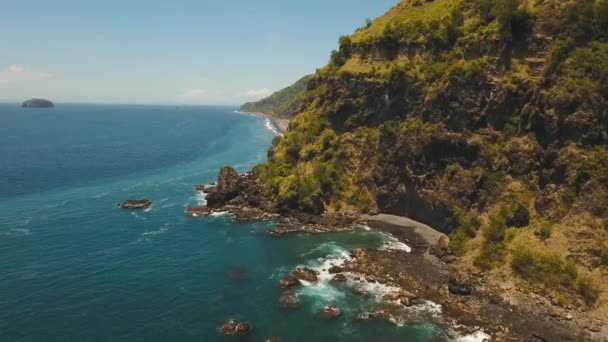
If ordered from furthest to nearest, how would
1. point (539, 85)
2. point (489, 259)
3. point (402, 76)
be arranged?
point (402, 76), point (539, 85), point (489, 259)

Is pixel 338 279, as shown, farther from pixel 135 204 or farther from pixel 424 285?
pixel 135 204

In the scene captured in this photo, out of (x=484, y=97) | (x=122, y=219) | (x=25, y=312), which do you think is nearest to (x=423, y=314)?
(x=484, y=97)

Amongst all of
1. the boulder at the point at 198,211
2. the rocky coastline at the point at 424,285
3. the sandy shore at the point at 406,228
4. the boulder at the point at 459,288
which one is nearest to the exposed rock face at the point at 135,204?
the boulder at the point at 198,211

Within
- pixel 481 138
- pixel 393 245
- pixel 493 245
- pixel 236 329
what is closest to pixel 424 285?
pixel 493 245

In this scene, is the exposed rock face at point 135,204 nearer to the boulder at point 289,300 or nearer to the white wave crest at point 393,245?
the boulder at point 289,300

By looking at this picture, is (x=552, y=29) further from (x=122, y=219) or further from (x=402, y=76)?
(x=122, y=219)

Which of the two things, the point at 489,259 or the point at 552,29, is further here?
the point at 552,29
